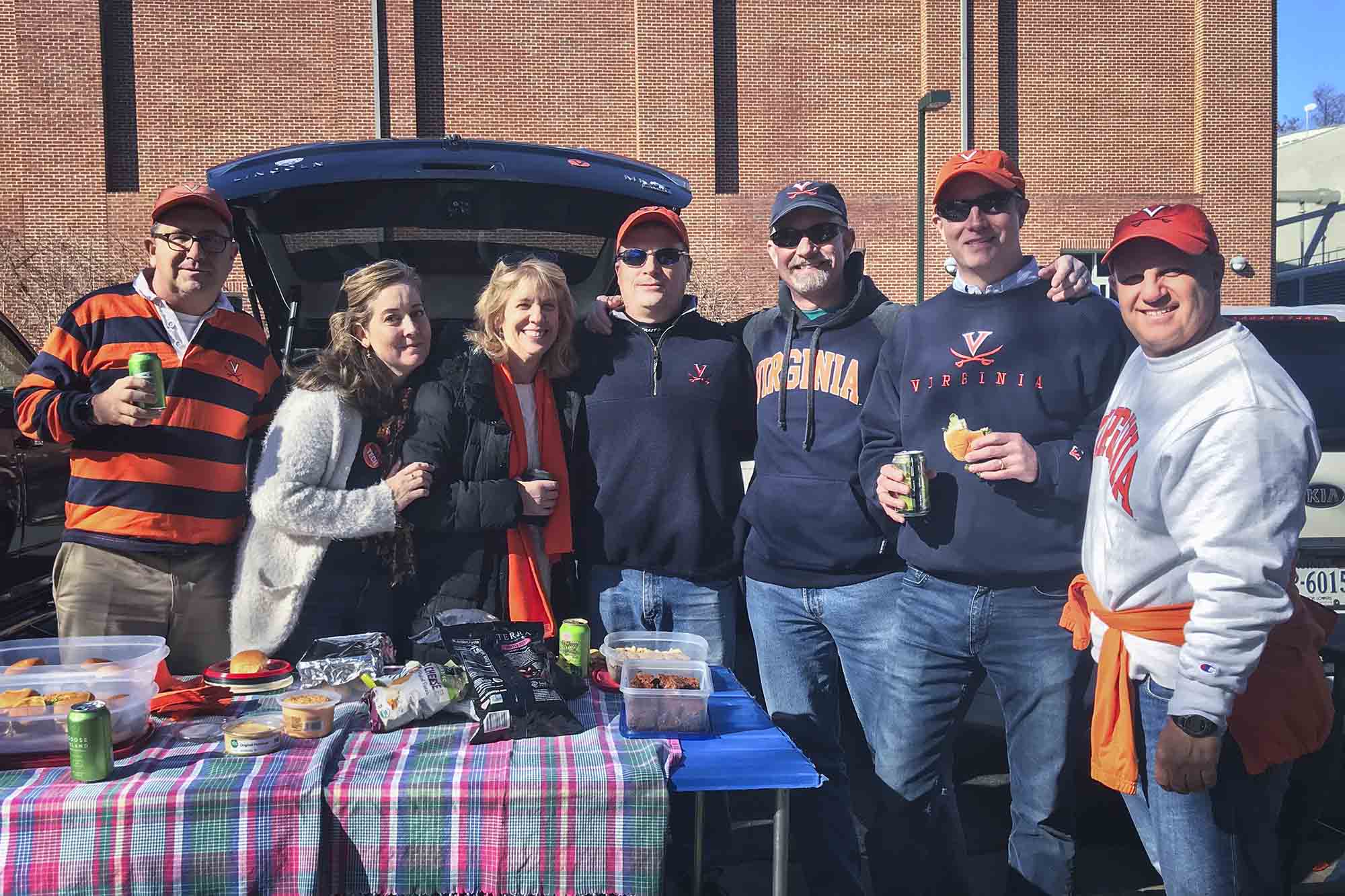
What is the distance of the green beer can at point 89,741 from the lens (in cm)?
200

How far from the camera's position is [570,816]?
2037 mm

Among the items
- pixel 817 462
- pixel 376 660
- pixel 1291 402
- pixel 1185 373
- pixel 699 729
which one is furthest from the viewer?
pixel 817 462

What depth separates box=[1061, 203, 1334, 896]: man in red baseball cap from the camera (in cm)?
198

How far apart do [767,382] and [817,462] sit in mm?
303

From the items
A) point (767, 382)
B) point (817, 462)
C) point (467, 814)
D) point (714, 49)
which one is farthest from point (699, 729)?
point (714, 49)

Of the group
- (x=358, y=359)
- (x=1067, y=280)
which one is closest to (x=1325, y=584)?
(x=1067, y=280)

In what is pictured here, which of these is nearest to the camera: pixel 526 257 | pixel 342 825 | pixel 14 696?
pixel 342 825

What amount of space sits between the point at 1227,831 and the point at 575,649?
1.50 metres

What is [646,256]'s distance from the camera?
3.27 metres

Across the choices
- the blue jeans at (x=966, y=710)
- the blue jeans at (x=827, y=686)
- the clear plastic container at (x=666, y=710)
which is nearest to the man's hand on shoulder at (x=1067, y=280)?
the blue jeans at (x=966, y=710)

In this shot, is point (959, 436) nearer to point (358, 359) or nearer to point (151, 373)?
point (358, 359)

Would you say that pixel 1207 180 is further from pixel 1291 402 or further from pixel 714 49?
pixel 1291 402

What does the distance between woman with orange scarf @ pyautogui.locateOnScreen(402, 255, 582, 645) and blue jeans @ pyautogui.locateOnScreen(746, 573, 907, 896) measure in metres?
0.70

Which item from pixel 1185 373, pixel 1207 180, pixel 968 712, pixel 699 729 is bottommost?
pixel 968 712
